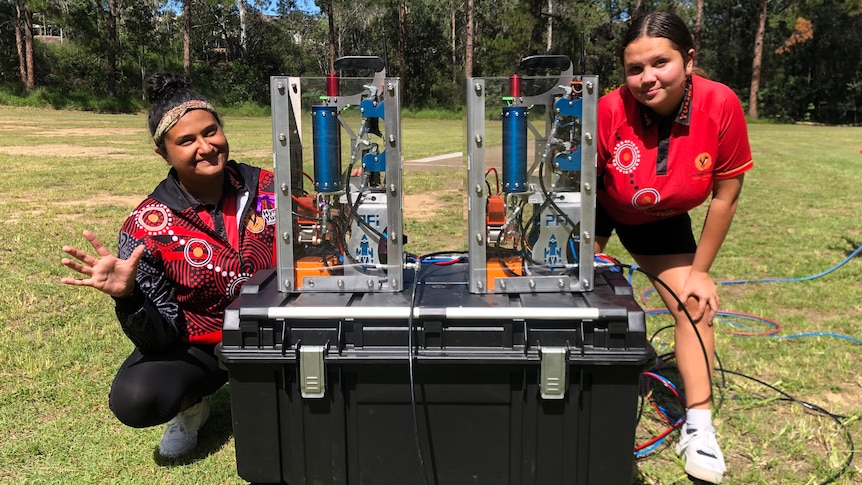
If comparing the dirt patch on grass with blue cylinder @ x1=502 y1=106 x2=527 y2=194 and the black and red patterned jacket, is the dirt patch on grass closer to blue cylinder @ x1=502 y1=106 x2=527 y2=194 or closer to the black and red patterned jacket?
the black and red patterned jacket

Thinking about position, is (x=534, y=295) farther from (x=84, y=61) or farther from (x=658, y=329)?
(x=84, y=61)

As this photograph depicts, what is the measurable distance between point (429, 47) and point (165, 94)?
42368 mm

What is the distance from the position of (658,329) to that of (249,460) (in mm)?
2550

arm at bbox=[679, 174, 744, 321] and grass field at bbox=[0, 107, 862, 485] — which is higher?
arm at bbox=[679, 174, 744, 321]

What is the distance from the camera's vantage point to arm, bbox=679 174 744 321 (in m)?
2.28

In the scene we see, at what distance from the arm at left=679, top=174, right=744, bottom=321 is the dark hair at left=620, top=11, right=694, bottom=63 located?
0.49 meters

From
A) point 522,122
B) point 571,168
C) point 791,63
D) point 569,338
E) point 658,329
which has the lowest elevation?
point 658,329

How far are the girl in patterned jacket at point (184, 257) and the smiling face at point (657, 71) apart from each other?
4.75 ft

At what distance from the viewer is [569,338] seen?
5.64 feet

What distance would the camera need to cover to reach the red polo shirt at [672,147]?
2180mm

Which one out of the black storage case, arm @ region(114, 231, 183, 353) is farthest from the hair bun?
the black storage case

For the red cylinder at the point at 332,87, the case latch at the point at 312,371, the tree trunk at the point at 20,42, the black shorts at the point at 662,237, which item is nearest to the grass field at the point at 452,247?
the red cylinder at the point at 332,87

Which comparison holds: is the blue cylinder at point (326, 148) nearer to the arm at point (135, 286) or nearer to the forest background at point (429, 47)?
the arm at point (135, 286)

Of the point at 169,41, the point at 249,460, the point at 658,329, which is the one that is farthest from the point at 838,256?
the point at 169,41
